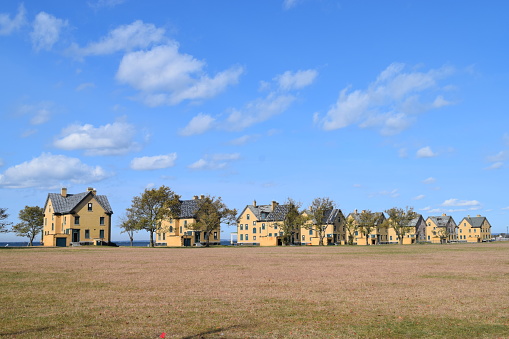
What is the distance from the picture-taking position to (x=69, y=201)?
331 feet

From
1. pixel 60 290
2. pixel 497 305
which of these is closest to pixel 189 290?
pixel 60 290

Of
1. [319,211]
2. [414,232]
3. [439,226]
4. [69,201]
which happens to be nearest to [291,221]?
[319,211]

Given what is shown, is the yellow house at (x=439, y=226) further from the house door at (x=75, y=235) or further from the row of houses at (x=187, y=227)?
the house door at (x=75, y=235)

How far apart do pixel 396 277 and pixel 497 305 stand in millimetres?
8894

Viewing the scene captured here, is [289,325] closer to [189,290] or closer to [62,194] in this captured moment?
[189,290]

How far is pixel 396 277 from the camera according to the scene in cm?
2478

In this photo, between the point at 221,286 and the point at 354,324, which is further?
the point at 221,286

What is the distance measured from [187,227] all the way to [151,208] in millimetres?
9385

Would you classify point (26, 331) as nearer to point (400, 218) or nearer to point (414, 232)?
point (400, 218)

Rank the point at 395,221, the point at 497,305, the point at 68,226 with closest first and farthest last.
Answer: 1. the point at 497,305
2. the point at 68,226
3. the point at 395,221

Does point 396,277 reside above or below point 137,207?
below

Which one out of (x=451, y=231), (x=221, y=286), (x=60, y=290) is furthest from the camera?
(x=451, y=231)

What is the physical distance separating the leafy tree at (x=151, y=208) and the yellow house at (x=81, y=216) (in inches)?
224

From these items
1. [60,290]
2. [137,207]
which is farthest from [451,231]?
[60,290]
